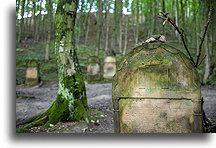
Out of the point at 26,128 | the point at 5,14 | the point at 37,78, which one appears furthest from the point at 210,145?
the point at 37,78

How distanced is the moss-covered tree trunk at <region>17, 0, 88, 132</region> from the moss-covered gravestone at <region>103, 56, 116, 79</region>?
12.5 feet

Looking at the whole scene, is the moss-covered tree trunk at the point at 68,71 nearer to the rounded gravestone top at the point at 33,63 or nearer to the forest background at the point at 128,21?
the forest background at the point at 128,21

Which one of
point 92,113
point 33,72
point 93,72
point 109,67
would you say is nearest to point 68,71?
point 92,113

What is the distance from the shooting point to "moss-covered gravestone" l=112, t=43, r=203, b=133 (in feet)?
5.56

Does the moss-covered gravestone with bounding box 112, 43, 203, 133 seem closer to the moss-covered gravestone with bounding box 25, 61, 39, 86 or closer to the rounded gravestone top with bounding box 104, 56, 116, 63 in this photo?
the moss-covered gravestone with bounding box 25, 61, 39, 86

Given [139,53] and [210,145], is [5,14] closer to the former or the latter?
[139,53]

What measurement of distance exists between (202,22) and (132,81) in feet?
12.5

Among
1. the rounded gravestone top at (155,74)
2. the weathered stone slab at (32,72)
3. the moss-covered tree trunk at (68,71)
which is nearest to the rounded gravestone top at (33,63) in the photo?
the weathered stone slab at (32,72)

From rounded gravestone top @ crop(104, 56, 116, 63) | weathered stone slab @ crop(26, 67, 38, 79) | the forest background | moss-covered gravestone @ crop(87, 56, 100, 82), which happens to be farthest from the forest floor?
rounded gravestone top @ crop(104, 56, 116, 63)

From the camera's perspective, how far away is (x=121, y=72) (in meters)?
1.83

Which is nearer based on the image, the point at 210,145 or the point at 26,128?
the point at 210,145

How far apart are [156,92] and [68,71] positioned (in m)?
1.38

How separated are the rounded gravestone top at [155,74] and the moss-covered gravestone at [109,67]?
186 inches

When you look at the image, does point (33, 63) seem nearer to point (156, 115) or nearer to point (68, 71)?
point (68, 71)
